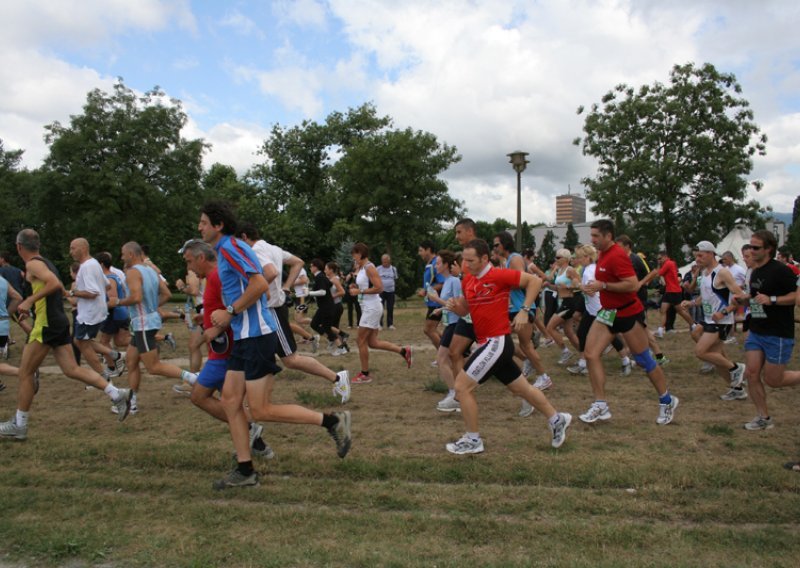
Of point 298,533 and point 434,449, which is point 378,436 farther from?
point 298,533

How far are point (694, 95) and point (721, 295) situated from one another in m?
28.8

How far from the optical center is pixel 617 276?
20.7 feet

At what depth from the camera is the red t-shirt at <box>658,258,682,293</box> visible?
12.2 meters

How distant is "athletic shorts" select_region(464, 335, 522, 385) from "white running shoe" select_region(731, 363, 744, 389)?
3702 millimetres

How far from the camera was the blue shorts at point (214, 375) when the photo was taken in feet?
16.5

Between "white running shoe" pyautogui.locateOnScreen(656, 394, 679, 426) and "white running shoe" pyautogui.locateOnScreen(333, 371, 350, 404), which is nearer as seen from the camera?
"white running shoe" pyautogui.locateOnScreen(656, 394, 679, 426)

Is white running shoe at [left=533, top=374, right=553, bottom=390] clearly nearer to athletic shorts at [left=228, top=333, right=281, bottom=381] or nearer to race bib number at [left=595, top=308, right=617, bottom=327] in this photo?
race bib number at [left=595, top=308, right=617, bottom=327]

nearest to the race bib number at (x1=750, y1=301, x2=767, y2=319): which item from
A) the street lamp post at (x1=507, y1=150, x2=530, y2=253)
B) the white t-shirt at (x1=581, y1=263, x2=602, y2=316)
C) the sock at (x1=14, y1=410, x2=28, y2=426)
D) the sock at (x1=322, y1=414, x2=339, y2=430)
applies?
the white t-shirt at (x1=581, y1=263, x2=602, y2=316)

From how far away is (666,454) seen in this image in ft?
17.6

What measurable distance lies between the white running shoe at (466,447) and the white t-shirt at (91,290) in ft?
17.3

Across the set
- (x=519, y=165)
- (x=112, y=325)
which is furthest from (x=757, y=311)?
(x=519, y=165)

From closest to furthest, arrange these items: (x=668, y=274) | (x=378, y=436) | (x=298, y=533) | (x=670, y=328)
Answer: (x=298, y=533) → (x=378, y=436) → (x=668, y=274) → (x=670, y=328)

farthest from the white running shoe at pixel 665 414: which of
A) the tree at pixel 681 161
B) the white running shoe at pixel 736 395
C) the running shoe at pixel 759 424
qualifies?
the tree at pixel 681 161

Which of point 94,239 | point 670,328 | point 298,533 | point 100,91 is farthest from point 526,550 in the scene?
point 100,91
